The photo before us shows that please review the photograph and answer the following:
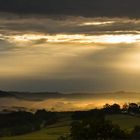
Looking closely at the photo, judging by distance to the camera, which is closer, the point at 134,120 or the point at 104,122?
the point at 104,122

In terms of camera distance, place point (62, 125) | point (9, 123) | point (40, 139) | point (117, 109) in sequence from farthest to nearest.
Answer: point (117, 109)
point (9, 123)
point (62, 125)
point (40, 139)

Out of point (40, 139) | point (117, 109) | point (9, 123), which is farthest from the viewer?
point (117, 109)

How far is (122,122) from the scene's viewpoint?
149 meters

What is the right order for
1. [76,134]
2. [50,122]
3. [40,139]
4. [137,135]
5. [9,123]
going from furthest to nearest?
[9,123] → [50,122] → [40,139] → [137,135] → [76,134]

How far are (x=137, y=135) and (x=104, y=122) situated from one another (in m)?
7.35

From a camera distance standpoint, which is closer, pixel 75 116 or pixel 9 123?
pixel 75 116

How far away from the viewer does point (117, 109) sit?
199 meters

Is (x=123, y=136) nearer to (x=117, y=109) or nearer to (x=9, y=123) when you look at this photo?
(x=9, y=123)

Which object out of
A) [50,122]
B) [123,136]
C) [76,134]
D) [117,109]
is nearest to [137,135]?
[123,136]

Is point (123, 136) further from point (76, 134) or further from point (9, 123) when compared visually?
point (9, 123)

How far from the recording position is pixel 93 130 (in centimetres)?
7494

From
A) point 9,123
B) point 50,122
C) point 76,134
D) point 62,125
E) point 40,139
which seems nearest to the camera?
point 76,134

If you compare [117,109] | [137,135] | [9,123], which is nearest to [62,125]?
[9,123]

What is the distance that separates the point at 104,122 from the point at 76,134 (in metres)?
4.16
